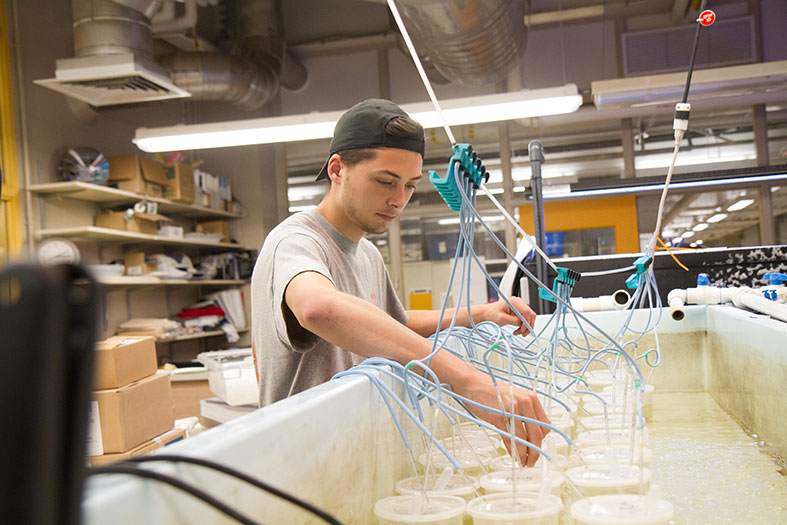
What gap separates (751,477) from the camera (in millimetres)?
1045

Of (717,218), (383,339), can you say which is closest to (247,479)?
(383,339)

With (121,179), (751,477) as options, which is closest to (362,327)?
(751,477)

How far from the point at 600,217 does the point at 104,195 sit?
15.3 ft

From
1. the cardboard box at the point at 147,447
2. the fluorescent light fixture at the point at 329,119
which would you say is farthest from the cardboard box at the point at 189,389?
the fluorescent light fixture at the point at 329,119

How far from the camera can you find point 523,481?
0.78m

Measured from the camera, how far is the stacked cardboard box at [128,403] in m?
2.53

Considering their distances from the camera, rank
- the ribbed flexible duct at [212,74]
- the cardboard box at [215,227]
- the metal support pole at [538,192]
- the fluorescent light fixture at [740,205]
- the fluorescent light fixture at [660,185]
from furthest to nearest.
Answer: the cardboard box at [215,227] → the fluorescent light fixture at [740,205] → the ribbed flexible duct at [212,74] → the fluorescent light fixture at [660,185] → the metal support pole at [538,192]

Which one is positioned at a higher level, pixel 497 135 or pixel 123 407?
pixel 497 135

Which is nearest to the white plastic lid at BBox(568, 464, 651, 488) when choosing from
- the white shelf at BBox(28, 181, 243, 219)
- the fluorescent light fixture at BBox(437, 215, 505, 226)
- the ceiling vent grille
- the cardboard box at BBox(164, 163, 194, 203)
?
the white shelf at BBox(28, 181, 243, 219)

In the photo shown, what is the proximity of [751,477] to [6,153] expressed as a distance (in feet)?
15.7

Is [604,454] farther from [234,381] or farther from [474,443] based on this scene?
[234,381]

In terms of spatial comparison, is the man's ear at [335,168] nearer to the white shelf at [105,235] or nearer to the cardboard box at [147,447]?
the cardboard box at [147,447]

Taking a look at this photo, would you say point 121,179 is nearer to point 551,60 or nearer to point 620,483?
point 551,60

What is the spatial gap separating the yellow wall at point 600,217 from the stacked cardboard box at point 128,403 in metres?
4.47
